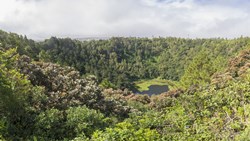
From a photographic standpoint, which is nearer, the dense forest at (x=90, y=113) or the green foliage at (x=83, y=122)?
the dense forest at (x=90, y=113)

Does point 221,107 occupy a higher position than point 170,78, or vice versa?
point 221,107

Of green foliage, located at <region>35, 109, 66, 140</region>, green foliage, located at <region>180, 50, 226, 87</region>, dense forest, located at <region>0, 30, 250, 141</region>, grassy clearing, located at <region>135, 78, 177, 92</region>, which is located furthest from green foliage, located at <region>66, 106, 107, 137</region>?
grassy clearing, located at <region>135, 78, 177, 92</region>

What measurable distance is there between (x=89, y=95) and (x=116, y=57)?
148 m

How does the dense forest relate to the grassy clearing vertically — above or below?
above

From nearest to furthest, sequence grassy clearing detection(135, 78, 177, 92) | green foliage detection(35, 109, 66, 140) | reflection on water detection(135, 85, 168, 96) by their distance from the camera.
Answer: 1. green foliage detection(35, 109, 66, 140)
2. reflection on water detection(135, 85, 168, 96)
3. grassy clearing detection(135, 78, 177, 92)

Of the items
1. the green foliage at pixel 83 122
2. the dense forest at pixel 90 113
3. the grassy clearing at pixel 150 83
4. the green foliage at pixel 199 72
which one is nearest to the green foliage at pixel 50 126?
the dense forest at pixel 90 113

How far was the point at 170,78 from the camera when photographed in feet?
524

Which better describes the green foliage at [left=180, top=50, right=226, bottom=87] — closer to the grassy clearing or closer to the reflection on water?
the reflection on water

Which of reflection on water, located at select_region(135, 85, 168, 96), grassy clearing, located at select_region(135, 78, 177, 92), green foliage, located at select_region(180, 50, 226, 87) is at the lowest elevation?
reflection on water, located at select_region(135, 85, 168, 96)

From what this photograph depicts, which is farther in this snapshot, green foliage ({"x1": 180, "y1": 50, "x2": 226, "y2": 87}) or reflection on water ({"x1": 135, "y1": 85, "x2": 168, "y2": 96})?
reflection on water ({"x1": 135, "y1": 85, "x2": 168, "y2": 96})

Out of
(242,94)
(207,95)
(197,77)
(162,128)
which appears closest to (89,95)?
(162,128)

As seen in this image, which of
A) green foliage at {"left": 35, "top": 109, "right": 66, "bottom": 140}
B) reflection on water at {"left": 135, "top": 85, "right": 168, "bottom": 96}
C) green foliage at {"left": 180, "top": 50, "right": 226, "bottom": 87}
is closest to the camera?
green foliage at {"left": 35, "top": 109, "right": 66, "bottom": 140}

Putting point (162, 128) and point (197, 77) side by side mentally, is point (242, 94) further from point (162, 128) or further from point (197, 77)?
point (197, 77)

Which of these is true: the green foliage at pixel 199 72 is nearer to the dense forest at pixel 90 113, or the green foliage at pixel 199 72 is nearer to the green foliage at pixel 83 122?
the dense forest at pixel 90 113
